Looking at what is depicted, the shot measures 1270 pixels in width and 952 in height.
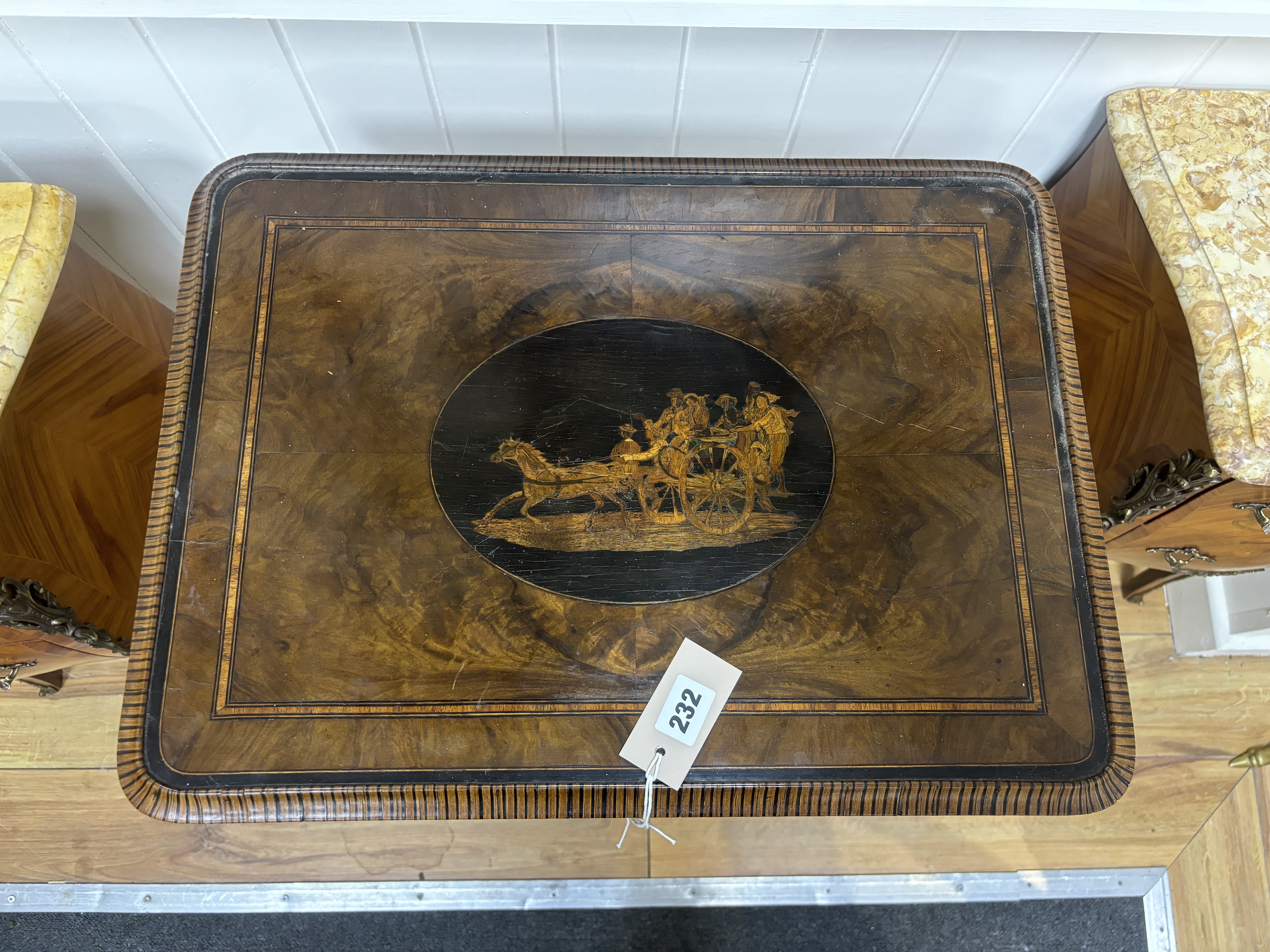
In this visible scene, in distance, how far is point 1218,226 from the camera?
3.05ft

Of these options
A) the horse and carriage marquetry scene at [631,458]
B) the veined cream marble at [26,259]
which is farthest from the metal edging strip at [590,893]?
the veined cream marble at [26,259]

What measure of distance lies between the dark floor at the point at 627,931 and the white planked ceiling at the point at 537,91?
1223mm

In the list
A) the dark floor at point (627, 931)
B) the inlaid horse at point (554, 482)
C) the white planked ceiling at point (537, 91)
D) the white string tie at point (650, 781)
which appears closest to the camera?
the white string tie at point (650, 781)

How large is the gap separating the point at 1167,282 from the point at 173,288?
1683 mm

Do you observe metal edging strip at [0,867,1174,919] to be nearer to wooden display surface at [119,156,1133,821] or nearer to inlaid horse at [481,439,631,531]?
wooden display surface at [119,156,1133,821]

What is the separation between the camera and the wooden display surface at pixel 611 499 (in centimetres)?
75

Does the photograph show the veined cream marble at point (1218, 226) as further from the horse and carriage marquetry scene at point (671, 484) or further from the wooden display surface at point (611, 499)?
the horse and carriage marquetry scene at point (671, 484)

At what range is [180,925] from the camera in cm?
123

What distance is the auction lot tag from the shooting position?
2.44 feet

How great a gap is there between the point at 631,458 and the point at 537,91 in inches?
23.4

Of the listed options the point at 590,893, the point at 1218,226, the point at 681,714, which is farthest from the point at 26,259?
the point at 1218,226

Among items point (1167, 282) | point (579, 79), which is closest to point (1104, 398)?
point (1167, 282)

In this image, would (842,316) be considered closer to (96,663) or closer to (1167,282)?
(1167,282)

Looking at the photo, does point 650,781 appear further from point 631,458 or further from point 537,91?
point 537,91
